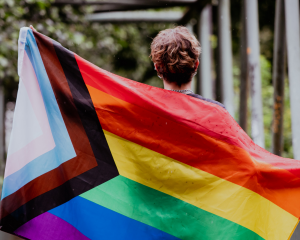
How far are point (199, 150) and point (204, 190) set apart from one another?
0.22 m

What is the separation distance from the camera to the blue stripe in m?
1.67

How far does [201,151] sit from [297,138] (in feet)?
4.85

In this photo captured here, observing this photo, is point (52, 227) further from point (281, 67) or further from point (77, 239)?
point (281, 67)

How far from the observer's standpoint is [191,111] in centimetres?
168

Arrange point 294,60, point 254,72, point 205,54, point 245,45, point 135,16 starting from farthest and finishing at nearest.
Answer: point 135,16
point 205,54
point 245,45
point 254,72
point 294,60

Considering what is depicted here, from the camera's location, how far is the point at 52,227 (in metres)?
1.70

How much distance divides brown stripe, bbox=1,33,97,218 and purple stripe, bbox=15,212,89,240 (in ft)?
0.42

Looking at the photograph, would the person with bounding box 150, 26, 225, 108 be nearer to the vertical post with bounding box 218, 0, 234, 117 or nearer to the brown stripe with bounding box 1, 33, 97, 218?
the brown stripe with bounding box 1, 33, 97, 218

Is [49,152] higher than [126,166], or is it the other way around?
[49,152]

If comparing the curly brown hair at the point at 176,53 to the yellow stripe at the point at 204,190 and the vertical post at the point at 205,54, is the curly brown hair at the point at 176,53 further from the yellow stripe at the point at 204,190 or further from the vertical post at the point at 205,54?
the vertical post at the point at 205,54

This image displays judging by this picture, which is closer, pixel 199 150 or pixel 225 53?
pixel 199 150

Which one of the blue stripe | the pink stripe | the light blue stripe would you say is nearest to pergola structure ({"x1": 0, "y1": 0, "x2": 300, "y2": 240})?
the blue stripe

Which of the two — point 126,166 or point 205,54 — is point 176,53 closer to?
point 126,166

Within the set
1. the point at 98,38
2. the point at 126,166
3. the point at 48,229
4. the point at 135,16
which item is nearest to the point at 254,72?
the point at 126,166
